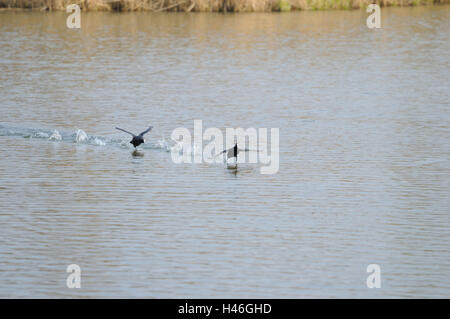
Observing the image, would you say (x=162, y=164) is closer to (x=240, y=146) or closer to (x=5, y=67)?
(x=240, y=146)

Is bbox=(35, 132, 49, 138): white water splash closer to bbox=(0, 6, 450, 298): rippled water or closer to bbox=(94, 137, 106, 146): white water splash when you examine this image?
bbox=(0, 6, 450, 298): rippled water

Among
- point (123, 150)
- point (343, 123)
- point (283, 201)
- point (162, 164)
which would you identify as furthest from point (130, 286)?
point (343, 123)

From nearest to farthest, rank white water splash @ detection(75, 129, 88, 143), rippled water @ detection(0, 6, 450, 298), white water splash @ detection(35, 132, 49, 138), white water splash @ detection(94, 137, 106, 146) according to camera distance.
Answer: rippled water @ detection(0, 6, 450, 298) → white water splash @ detection(94, 137, 106, 146) → white water splash @ detection(75, 129, 88, 143) → white water splash @ detection(35, 132, 49, 138)

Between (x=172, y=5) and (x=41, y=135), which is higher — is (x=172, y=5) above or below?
above

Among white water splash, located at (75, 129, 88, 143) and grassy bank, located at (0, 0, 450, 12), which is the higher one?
grassy bank, located at (0, 0, 450, 12)

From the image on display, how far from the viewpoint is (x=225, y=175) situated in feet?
40.0

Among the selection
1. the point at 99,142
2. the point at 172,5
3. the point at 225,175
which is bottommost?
the point at 225,175

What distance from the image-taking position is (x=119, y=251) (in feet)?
29.9

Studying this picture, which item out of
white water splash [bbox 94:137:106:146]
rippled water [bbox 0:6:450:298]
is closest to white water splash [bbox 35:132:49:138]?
rippled water [bbox 0:6:450:298]

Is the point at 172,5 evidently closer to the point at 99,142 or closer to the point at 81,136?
the point at 81,136

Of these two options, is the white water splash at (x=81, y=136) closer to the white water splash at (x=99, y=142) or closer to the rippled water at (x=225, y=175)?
the rippled water at (x=225, y=175)

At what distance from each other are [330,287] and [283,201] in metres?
2.77

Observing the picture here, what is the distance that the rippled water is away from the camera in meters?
8.59

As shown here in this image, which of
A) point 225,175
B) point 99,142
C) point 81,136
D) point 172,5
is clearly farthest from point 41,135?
point 172,5
